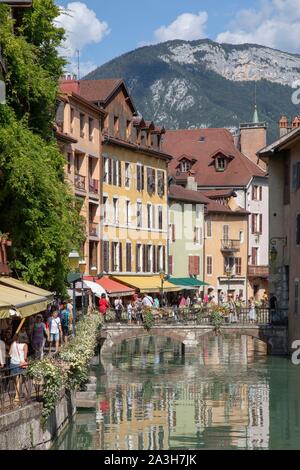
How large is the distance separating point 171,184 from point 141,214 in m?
13.9

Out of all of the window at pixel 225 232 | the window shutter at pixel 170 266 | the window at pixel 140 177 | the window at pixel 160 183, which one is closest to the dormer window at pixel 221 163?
the window at pixel 225 232

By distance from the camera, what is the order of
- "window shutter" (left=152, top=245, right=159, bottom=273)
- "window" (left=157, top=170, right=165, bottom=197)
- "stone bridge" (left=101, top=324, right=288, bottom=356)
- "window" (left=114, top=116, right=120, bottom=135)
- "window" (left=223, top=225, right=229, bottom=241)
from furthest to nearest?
1. "window" (left=223, top=225, right=229, bottom=241)
2. "window" (left=157, top=170, right=165, bottom=197)
3. "window shutter" (left=152, top=245, right=159, bottom=273)
4. "window" (left=114, top=116, right=120, bottom=135)
5. "stone bridge" (left=101, top=324, right=288, bottom=356)

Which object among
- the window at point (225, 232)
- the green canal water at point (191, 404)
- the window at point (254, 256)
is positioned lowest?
the green canal water at point (191, 404)

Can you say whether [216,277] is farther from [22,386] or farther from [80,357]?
[22,386]

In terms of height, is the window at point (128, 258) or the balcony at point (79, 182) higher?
the balcony at point (79, 182)

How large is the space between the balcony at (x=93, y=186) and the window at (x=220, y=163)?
35492mm

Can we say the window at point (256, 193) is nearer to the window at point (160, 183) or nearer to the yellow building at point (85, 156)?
the window at point (160, 183)

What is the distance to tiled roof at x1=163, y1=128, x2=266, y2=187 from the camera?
348 ft

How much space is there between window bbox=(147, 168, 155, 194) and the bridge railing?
884 inches

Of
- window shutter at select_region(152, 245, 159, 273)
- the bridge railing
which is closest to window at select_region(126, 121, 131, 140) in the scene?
window shutter at select_region(152, 245, 159, 273)

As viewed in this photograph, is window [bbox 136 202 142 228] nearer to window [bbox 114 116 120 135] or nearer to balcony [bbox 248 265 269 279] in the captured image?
window [bbox 114 116 120 135]

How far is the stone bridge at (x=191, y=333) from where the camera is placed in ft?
196

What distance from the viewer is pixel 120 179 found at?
261ft

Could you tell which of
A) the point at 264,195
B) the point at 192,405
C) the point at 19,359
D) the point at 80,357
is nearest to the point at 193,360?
the point at 192,405
